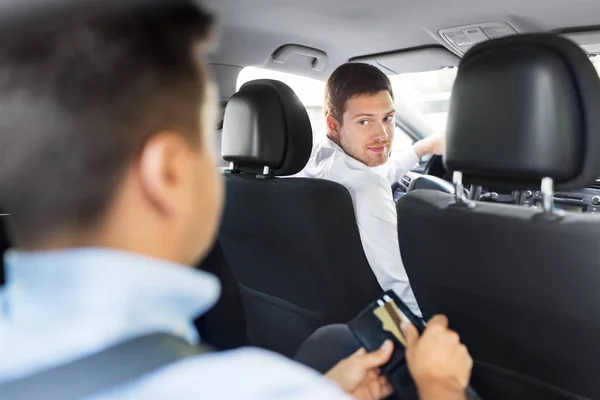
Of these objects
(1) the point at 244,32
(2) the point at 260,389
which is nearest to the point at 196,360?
(2) the point at 260,389

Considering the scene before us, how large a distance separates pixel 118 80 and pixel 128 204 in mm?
120

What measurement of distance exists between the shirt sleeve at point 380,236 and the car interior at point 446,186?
52mm

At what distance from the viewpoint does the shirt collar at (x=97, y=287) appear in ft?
2.01

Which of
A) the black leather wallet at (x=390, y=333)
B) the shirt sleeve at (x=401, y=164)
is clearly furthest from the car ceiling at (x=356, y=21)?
the black leather wallet at (x=390, y=333)

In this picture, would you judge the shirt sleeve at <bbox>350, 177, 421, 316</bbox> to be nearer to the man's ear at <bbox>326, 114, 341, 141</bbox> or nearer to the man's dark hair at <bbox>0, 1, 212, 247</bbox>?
the man's ear at <bbox>326, 114, 341, 141</bbox>

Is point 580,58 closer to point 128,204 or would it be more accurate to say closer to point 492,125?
point 492,125

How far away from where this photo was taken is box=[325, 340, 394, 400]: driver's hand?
3.89 ft

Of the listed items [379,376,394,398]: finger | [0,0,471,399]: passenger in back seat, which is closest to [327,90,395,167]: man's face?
[379,376,394,398]: finger

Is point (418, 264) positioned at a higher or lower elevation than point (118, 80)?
lower

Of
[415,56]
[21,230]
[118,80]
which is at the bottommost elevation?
[21,230]

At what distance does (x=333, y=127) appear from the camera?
2.35 m

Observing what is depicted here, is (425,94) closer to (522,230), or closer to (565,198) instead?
(565,198)

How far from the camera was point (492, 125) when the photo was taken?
4.20 feet

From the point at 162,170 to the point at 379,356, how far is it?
70 centimetres
